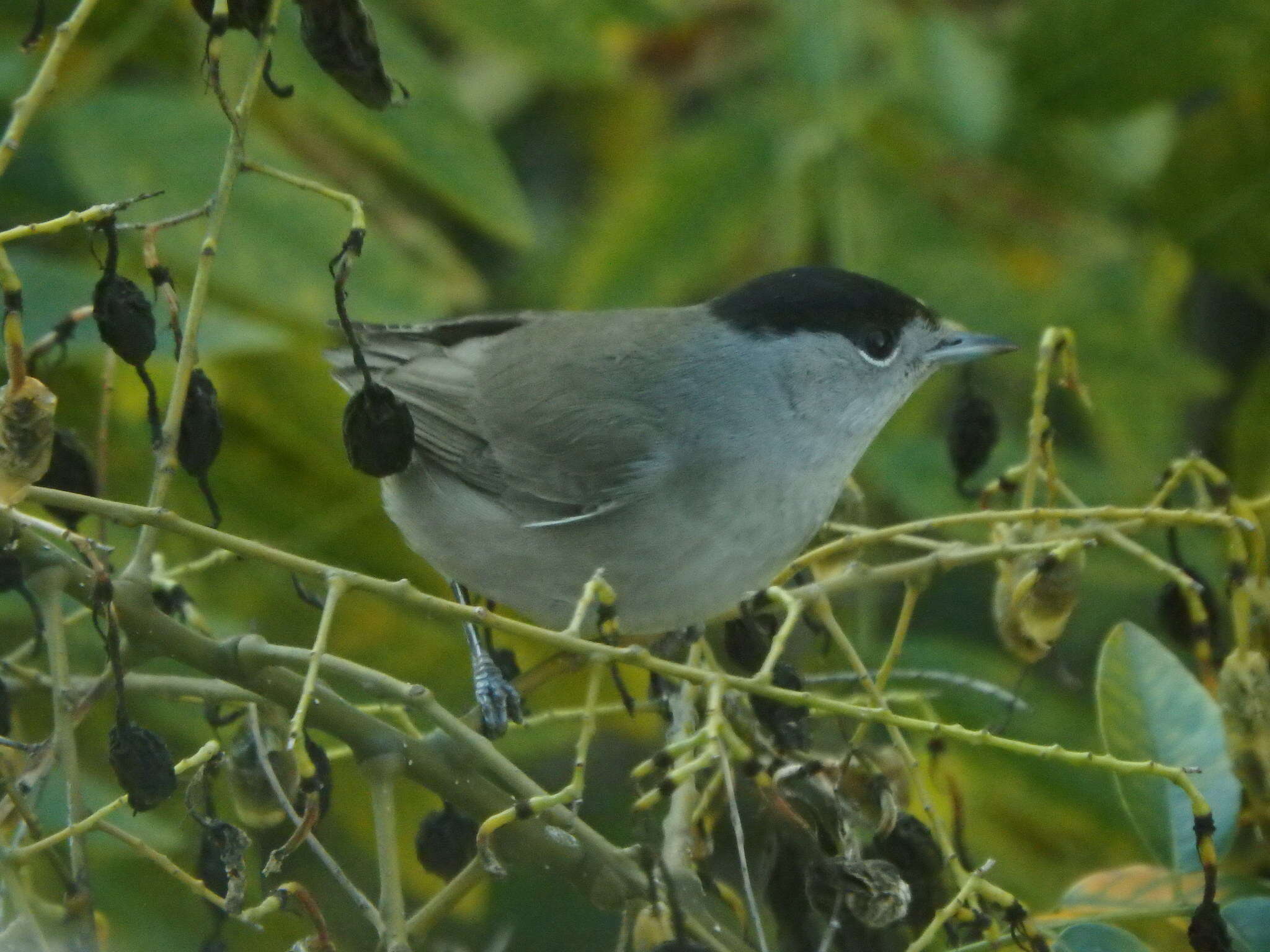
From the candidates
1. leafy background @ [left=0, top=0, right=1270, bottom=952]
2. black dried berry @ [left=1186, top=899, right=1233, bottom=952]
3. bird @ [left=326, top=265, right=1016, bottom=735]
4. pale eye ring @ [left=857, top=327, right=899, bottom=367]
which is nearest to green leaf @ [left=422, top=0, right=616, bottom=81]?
leafy background @ [left=0, top=0, right=1270, bottom=952]

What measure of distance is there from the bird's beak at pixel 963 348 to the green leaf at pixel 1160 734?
87cm

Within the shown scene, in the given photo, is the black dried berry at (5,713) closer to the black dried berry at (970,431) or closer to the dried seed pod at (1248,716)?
the black dried berry at (970,431)

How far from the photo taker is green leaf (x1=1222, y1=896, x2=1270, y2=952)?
1.82m

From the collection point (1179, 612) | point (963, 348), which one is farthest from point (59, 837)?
point (963, 348)

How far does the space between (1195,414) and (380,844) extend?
3.02 meters

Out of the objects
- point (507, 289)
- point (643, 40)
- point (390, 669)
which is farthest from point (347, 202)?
point (643, 40)

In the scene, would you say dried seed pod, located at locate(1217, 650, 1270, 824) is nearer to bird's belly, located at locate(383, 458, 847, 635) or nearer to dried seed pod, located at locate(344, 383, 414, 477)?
bird's belly, located at locate(383, 458, 847, 635)

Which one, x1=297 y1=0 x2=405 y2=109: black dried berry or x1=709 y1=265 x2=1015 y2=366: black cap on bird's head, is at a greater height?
x1=297 y1=0 x2=405 y2=109: black dried berry

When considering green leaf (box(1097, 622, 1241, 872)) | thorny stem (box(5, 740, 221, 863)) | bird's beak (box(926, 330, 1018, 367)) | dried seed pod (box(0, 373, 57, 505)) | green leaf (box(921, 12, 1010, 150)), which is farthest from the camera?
green leaf (box(921, 12, 1010, 150))

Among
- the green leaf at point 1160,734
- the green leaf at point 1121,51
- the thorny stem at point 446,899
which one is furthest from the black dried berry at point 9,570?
the green leaf at point 1121,51

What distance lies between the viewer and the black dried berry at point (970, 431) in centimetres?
229

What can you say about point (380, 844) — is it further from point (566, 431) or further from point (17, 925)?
point (566, 431)

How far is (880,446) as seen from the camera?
3.09 meters

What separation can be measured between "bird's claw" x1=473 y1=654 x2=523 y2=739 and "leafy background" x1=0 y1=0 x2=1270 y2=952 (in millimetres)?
290
